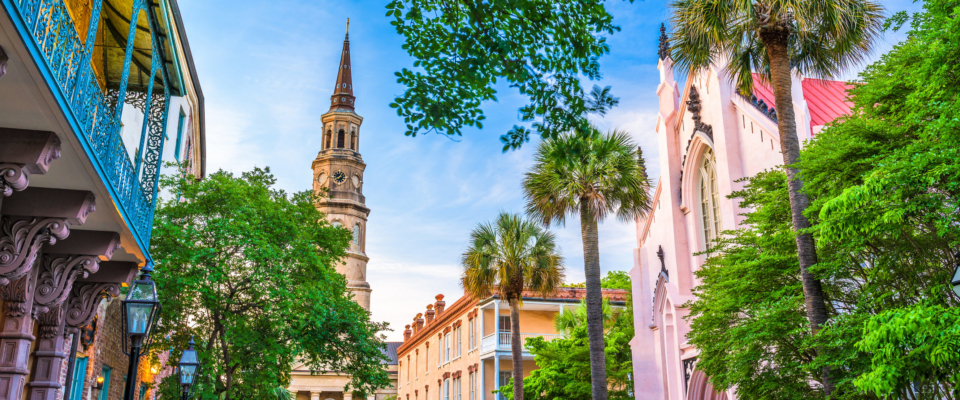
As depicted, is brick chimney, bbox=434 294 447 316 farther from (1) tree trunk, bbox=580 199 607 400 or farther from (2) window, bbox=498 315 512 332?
(1) tree trunk, bbox=580 199 607 400

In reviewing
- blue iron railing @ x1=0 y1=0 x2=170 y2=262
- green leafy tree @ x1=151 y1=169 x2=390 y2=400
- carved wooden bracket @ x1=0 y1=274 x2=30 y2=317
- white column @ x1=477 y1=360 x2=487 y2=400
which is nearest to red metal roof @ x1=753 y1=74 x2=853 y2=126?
green leafy tree @ x1=151 y1=169 x2=390 y2=400

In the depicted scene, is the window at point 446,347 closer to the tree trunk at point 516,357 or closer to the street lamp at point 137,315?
the tree trunk at point 516,357

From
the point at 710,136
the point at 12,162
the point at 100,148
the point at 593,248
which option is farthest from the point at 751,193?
the point at 12,162

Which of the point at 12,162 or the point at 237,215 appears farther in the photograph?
the point at 237,215

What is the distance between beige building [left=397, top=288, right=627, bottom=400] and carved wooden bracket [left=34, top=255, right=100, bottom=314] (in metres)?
27.5

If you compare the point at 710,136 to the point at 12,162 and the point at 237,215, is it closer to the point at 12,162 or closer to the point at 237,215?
the point at 237,215

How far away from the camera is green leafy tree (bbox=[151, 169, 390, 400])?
1883 cm

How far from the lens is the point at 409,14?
6.62m

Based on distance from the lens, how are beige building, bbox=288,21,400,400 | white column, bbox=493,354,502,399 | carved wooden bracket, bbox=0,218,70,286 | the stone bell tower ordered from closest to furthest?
carved wooden bracket, bbox=0,218,70,286
white column, bbox=493,354,502,399
beige building, bbox=288,21,400,400
the stone bell tower

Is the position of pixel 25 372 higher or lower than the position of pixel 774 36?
lower

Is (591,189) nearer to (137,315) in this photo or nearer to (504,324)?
(137,315)

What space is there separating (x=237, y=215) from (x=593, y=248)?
1030 cm

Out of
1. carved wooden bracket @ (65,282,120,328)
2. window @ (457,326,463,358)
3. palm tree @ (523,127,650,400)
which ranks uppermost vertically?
palm tree @ (523,127,650,400)

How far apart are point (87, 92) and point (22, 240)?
1.77 metres
